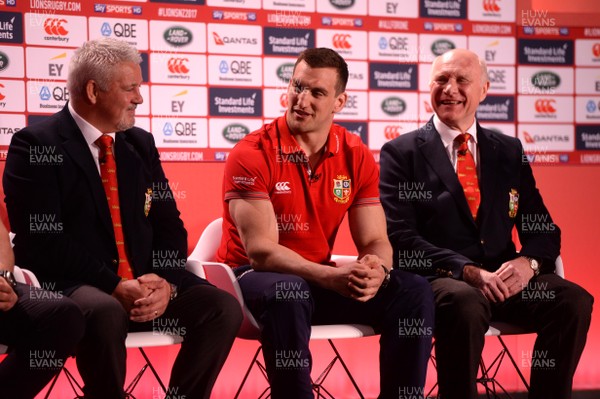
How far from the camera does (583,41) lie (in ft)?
15.8

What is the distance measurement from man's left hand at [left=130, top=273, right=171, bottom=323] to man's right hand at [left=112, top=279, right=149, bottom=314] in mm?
15

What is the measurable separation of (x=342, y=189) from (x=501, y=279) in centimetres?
78

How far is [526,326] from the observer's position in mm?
3543

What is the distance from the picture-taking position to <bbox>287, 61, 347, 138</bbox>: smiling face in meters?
3.45

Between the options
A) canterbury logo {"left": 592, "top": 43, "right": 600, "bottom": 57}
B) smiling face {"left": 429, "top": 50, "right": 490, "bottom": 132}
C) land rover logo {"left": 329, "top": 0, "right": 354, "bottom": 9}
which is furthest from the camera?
canterbury logo {"left": 592, "top": 43, "right": 600, "bottom": 57}

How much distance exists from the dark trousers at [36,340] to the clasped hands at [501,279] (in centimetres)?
166

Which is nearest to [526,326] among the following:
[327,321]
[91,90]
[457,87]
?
[327,321]

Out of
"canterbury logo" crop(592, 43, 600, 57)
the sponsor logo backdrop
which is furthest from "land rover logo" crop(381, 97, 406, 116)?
"canterbury logo" crop(592, 43, 600, 57)

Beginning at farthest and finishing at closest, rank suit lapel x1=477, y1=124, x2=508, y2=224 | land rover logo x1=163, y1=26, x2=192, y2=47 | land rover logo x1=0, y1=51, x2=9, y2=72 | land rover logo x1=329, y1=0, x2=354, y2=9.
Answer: land rover logo x1=329, y1=0, x2=354, y2=9 → land rover logo x1=163, y1=26, x2=192, y2=47 → land rover logo x1=0, y1=51, x2=9, y2=72 → suit lapel x1=477, y1=124, x2=508, y2=224

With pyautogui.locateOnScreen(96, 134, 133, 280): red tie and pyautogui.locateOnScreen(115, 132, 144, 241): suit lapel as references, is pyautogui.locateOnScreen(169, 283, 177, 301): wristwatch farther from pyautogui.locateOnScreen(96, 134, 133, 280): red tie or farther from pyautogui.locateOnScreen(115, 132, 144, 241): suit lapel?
A: pyautogui.locateOnScreen(115, 132, 144, 241): suit lapel

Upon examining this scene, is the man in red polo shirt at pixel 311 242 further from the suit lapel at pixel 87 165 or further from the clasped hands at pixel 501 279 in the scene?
the suit lapel at pixel 87 165

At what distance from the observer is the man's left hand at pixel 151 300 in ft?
9.71

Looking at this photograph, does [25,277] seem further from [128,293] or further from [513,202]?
[513,202]

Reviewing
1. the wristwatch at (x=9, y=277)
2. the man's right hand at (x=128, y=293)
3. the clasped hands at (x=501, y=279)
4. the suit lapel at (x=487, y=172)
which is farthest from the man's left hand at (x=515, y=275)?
the wristwatch at (x=9, y=277)
